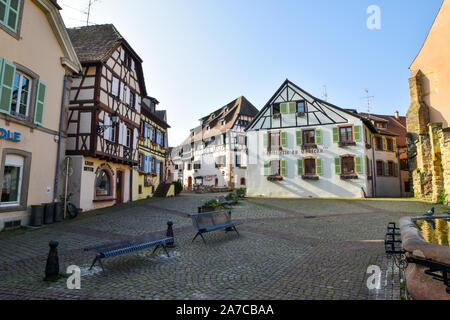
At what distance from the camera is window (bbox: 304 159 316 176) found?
2321 cm

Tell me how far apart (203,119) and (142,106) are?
85.0ft

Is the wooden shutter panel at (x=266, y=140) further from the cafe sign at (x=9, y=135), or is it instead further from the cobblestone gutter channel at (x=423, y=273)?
the cobblestone gutter channel at (x=423, y=273)

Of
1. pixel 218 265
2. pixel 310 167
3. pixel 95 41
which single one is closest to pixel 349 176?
pixel 310 167

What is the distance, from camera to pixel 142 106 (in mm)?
20734

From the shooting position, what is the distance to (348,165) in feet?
72.8

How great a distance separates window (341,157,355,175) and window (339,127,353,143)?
1.53 metres

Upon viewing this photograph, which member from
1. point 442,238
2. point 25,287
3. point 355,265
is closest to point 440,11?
point 442,238

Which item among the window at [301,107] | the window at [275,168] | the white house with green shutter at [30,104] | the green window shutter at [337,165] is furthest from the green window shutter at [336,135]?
the white house with green shutter at [30,104]

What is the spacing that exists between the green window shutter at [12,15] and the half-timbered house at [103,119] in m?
4.82

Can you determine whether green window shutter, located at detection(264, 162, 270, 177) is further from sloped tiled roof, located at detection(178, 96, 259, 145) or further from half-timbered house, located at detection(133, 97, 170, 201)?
sloped tiled roof, located at detection(178, 96, 259, 145)

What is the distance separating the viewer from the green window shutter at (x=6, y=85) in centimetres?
906

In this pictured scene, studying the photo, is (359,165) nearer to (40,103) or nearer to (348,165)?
(348,165)
